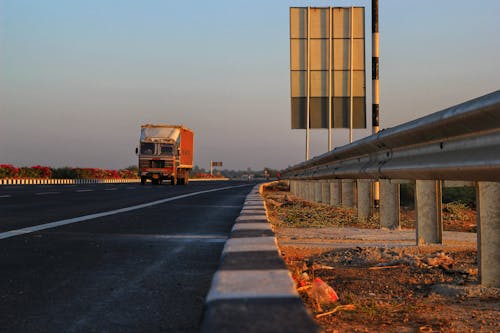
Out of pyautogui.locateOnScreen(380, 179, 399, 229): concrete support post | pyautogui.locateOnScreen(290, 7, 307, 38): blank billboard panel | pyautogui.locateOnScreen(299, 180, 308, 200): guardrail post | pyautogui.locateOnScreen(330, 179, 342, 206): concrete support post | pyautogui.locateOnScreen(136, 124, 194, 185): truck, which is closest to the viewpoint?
pyautogui.locateOnScreen(380, 179, 399, 229): concrete support post

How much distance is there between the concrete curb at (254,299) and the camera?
1.67 m

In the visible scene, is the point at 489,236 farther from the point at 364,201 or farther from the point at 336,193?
the point at 336,193

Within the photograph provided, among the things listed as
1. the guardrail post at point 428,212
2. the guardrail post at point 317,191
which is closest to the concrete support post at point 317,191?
the guardrail post at point 317,191

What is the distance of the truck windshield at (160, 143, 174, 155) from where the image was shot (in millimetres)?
40938

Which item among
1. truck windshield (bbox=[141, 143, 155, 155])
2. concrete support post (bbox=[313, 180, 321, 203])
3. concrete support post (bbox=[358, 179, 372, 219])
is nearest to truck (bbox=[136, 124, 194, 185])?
truck windshield (bbox=[141, 143, 155, 155])

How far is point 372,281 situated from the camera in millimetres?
4215

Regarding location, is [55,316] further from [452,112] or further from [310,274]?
[452,112]

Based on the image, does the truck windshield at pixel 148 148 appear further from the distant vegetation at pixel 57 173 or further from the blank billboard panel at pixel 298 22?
the blank billboard panel at pixel 298 22

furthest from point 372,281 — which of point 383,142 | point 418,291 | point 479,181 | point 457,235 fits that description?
point 457,235

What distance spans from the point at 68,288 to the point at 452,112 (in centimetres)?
274

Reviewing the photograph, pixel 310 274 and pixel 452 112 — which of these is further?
pixel 310 274

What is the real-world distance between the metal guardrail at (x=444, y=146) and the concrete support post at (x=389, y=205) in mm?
308

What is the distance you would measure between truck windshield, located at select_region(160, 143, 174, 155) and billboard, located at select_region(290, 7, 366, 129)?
19.8 meters

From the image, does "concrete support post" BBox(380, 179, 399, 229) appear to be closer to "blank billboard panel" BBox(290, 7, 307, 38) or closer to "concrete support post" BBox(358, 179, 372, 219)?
"concrete support post" BBox(358, 179, 372, 219)
